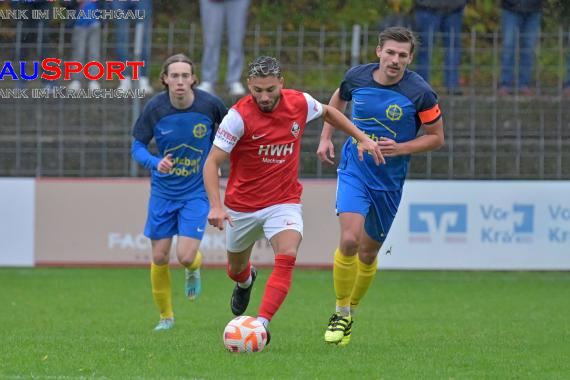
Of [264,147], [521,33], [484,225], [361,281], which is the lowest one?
[361,281]

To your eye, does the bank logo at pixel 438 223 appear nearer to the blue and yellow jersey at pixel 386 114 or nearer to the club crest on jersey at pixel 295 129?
the blue and yellow jersey at pixel 386 114

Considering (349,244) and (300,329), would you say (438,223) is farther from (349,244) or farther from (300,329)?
(349,244)

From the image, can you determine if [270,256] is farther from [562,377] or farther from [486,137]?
[562,377]

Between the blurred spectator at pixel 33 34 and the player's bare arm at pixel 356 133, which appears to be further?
the blurred spectator at pixel 33 34

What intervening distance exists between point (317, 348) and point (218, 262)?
23.2ft

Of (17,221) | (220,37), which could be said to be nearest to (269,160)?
(17,221)

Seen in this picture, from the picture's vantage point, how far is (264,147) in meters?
7.95

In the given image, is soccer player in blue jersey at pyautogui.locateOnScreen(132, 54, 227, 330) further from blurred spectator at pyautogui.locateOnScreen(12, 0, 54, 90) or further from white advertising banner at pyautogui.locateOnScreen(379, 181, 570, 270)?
blurred spectator at pyautogui.locateOnScreen(12, 0, 54, 90)

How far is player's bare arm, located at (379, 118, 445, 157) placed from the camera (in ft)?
27.0

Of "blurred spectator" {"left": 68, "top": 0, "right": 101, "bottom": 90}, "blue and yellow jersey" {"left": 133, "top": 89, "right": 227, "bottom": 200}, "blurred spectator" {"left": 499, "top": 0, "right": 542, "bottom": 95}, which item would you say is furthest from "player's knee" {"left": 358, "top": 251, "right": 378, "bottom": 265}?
"blurred spectator" {"left": 68, "top": 0, "right": 101, "bottom": 90}

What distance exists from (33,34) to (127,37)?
52.4 inches

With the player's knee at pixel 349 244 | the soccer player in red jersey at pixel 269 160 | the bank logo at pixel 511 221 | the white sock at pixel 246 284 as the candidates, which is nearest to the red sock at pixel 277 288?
the soccer player in red jersey at pixel 269 160

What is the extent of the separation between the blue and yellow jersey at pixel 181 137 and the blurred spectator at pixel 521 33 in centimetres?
721

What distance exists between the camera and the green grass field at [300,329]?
6.95 m
